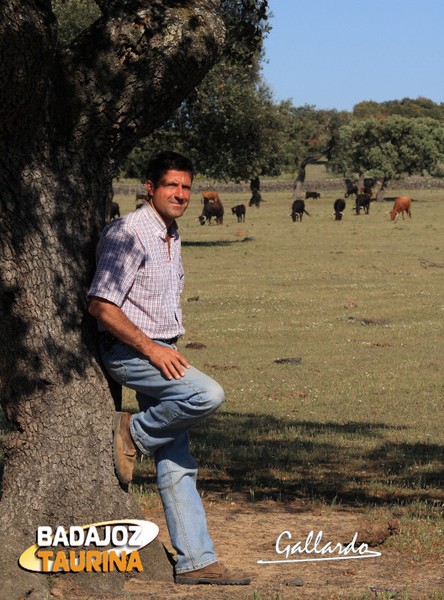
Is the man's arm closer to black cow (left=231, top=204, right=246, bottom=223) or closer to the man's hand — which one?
the man's hand

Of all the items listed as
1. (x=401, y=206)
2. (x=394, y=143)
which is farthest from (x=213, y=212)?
(x=394, y=143)

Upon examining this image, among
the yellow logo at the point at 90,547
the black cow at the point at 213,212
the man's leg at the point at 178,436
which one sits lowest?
the black cow at the point at 213,212

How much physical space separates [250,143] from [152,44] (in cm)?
3600

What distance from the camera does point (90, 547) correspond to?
256 inches

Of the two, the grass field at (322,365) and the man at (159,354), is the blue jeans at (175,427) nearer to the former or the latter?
the man at (159,354)

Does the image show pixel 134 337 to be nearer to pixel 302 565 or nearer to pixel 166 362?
pixel 166 362

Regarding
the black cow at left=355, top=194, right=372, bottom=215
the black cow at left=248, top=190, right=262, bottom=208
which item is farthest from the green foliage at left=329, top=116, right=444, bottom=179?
the black cow at left=355, top=194, right=372, bottom=215

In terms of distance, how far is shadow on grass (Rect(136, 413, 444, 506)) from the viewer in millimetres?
9422

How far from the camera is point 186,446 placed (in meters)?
6.78

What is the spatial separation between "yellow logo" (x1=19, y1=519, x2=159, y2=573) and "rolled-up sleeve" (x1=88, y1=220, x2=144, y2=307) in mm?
1346

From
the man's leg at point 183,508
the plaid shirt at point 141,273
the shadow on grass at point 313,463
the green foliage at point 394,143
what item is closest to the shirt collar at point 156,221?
the plaid shirt at point 141,273

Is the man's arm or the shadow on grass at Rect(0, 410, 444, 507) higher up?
the man's arm

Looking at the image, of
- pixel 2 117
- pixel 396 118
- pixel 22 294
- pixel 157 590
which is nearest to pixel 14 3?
pixel 2 117

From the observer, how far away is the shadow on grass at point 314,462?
942 centimetres
